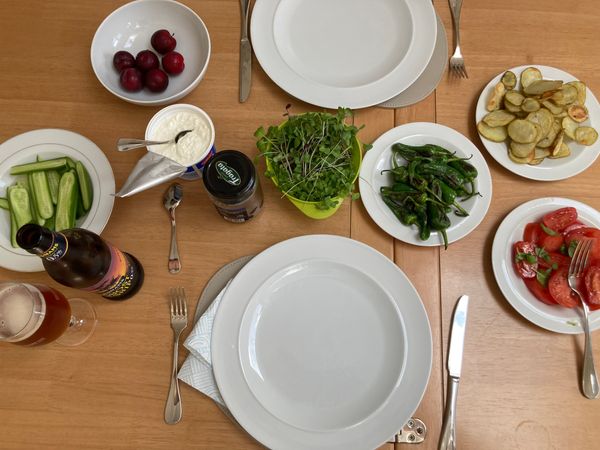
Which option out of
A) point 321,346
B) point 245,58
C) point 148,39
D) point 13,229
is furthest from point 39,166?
point 321,346

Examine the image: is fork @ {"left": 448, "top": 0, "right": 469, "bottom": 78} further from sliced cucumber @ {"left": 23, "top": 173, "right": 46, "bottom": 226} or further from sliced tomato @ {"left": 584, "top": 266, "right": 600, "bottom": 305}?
sliced cucumber @ {"left": 23, "top": 173, "right": 46, "bottom": 226}

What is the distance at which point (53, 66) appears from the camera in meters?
1.10

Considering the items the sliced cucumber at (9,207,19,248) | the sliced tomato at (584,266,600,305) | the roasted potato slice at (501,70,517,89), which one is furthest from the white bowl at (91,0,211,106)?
the sliced tomato at (584,266,600,305)

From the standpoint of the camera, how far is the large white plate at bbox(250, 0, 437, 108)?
1.04 meters

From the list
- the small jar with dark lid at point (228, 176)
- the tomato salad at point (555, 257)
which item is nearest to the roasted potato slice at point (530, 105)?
the tomato salad at point (555, 257)

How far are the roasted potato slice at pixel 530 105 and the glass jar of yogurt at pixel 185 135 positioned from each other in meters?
0.72

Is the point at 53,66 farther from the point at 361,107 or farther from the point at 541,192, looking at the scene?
the point at 541,192

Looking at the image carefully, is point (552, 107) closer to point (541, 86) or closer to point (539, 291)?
point (541, 86)

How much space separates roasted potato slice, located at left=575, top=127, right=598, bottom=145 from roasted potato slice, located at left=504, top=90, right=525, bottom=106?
0.15 metres

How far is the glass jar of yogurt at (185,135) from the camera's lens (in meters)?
0.91

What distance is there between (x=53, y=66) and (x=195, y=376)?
88 cm

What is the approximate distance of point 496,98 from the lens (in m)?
1.02

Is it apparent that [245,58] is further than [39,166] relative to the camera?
Yes

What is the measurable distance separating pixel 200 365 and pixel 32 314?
13.1 inches
